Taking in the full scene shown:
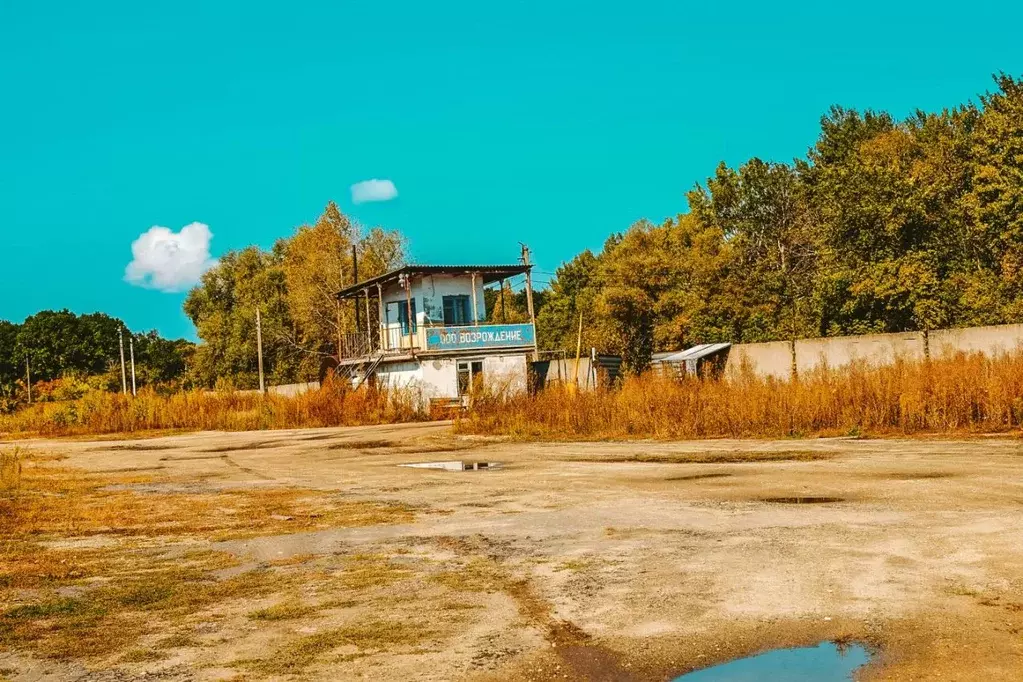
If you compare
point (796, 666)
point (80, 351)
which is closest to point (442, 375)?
point (796, 666)

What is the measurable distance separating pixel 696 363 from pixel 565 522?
2344 centimetres

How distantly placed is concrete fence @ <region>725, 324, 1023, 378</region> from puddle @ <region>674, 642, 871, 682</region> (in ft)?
58.0

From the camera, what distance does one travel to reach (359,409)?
98.7 ft

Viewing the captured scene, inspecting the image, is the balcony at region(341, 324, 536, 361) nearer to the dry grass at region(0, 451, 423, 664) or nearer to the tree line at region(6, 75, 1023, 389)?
the tree line at region(6, 75, 1023, 389)

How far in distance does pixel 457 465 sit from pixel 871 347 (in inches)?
609

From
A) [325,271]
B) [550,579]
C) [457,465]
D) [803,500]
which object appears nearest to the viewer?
[550,579]

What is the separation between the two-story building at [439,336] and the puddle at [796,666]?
3263 centimetres

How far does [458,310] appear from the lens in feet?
136

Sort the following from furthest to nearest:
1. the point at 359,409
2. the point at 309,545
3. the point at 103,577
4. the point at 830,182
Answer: the point at 830,182, the point at 359,409, the point at 309,545, the point at 103,577

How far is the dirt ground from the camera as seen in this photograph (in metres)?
4.33

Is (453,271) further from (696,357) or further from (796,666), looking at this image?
(796,666)

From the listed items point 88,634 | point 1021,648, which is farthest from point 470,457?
point 1021,648

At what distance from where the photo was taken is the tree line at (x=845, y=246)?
3250cm

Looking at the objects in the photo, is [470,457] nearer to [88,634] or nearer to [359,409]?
[88,634]
